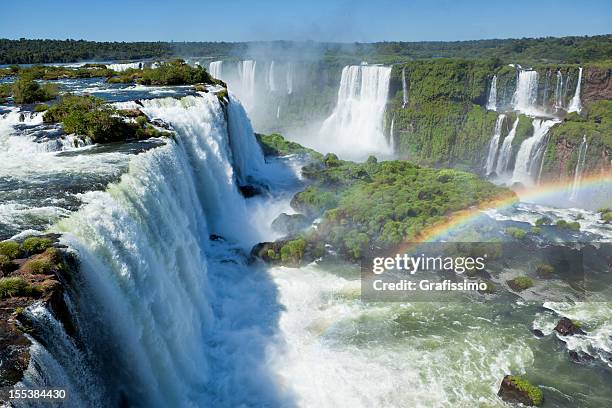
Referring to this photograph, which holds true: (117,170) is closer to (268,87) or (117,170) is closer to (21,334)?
(21,334)

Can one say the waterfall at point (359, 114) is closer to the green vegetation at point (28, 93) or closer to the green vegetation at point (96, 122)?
the green vegetation at point (28, 93)

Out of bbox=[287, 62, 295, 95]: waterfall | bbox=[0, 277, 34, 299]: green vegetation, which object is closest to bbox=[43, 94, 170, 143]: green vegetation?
bbox=[0, 277, 34, 299]: green vegetation

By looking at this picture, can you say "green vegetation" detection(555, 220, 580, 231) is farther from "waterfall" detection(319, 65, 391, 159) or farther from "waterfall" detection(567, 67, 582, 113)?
"waterfall" detection(319, 65, 391, 159)

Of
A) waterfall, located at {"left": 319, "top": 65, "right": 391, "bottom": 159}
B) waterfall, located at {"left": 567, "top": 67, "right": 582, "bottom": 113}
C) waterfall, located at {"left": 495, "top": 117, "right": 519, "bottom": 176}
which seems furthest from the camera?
waterfall, located at {"left": 319, "top": 65, "right": 391, "bottom": 159}

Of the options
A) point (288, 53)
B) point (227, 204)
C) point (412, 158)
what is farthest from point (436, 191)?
point (288, 53)

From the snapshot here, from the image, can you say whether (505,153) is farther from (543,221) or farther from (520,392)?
(520,392)

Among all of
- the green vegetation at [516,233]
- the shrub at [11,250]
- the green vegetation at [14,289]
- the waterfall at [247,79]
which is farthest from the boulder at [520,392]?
the waterfall at [247,79]

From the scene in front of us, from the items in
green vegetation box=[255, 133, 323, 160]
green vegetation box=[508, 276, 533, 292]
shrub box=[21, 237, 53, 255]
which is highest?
shrub box=[21, 237, 53, 255]
